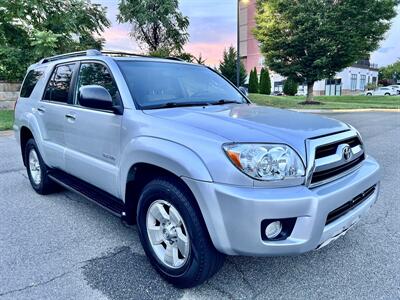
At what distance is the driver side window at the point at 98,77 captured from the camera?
3.20 meters

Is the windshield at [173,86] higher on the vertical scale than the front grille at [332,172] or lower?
higher

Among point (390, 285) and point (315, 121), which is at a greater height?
point (315, 121)

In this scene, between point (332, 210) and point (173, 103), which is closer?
point (332, 210)

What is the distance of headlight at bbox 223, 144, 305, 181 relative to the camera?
2.22m

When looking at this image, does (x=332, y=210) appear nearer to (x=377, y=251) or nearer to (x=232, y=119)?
(x=232, y=119)

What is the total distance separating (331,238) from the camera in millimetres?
2451

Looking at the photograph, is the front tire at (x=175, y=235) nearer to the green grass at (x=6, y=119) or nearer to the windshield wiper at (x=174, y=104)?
the windshield wiper at (x=174, y=104)

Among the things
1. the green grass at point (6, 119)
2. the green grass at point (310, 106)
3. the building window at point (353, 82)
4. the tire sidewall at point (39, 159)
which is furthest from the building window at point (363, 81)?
the tire sidewall at point (39, 159)

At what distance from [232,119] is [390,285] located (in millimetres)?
1772

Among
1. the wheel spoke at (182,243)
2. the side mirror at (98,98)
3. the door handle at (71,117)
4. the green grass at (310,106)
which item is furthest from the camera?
the green grass at (310,106)

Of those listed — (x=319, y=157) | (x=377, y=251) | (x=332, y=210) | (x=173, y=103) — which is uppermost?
(x=173, y=103)

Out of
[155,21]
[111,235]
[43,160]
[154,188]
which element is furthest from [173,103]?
[155,21]

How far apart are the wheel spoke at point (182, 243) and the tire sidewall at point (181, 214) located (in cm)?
7

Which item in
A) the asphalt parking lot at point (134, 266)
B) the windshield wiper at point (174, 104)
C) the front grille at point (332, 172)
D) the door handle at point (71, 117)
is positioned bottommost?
the asphalt parking lot at point (134, 266)
